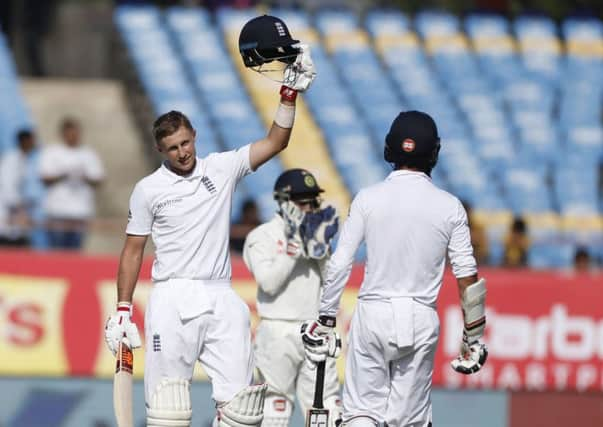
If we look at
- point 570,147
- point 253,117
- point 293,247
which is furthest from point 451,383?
point 570,147

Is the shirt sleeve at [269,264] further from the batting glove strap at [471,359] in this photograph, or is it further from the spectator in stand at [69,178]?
the spectator in stand at [69,178]

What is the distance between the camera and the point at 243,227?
1373cm

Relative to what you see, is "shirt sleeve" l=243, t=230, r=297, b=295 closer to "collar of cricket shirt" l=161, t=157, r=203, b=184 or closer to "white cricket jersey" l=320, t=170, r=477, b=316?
"collar of cricket shirt" l=161, t=157, r=203, b=184

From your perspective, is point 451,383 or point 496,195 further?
point 496,195

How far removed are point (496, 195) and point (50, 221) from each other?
7.74 meters

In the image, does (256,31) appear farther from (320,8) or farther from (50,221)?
(320,8)

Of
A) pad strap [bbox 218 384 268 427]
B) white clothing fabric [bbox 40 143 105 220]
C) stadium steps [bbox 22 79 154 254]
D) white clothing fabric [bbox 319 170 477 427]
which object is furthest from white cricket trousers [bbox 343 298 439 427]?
stadium steps [bbox 22 79 154 254]

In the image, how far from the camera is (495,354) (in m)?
13.0

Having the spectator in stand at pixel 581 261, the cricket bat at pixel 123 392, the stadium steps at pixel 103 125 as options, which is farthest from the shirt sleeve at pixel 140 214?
the stadium steps at pixel 103 125

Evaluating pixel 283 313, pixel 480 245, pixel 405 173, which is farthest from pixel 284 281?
pixel 480 245

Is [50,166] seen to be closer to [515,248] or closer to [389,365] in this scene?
[515,248]

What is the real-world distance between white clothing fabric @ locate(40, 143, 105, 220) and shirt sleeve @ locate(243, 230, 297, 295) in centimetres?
545

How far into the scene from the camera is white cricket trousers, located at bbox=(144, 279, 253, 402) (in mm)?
8508

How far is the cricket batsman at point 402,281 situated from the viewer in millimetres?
8117
